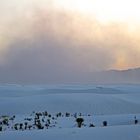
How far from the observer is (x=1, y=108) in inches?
717

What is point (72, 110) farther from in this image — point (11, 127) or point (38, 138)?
point (38, 138)

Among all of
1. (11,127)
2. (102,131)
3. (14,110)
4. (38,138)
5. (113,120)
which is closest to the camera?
(38,138)

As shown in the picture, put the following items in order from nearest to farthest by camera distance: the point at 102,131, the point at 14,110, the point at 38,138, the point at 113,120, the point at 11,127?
the point at 38,138 → the point at 102,131 → the point at 11,127 → the point at 113,120 → the point at 14,110

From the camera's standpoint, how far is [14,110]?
58.1 ft

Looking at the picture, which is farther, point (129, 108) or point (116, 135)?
point (129, 108)

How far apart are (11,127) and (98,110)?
25.6ft

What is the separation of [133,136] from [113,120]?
4464 millimetres

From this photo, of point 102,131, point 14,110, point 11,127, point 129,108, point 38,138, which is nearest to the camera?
point 38,138

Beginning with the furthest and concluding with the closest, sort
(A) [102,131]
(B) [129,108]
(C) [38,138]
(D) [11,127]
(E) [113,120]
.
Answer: (B) [129,108]
(E) [113,120]
(D) [11,127]
(A) [102,131]
(C) [38,138]

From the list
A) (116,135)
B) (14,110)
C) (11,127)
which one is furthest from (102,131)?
(14,110)

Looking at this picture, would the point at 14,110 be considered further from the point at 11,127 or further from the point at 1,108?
the point at 11,127

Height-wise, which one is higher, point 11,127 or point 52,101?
point 52,101

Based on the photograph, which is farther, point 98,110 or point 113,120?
point 98,110

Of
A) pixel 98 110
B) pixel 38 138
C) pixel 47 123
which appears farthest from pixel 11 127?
pixel 98 110
